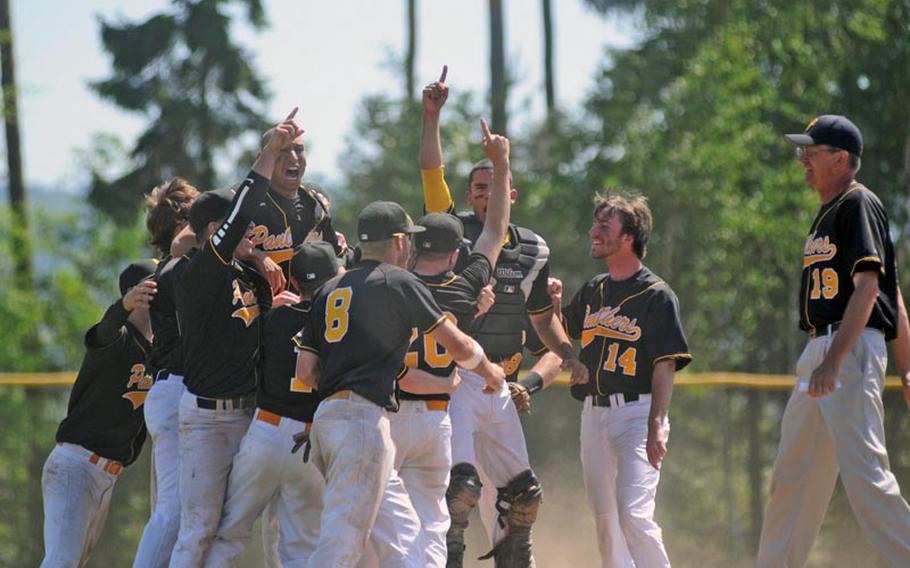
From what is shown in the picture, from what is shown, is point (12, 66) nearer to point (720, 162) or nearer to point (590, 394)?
point (720, 162)

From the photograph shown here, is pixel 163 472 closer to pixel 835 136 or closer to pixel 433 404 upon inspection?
pixel 433 404

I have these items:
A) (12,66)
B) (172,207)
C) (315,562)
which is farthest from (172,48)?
(315,562)

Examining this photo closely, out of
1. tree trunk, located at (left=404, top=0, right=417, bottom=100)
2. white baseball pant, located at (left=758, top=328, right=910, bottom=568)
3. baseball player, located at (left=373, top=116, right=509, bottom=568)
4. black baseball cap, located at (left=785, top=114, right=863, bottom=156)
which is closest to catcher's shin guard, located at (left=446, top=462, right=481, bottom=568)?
baseball player, located at (left=373, top=116, right=509, bottom=568)

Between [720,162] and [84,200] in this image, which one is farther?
[84,200]

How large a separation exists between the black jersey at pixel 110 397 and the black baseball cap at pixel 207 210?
3.22 feet

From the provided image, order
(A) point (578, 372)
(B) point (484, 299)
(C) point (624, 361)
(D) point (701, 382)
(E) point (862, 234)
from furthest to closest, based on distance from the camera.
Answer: (D) point (701, 382), (A) point (578, 372), (C) point (624, 361), (B) point (484, 299), (E) point (862, 234)

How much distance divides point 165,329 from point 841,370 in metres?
3.81

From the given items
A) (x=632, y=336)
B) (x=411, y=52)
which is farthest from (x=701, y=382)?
(x=411, y=52)

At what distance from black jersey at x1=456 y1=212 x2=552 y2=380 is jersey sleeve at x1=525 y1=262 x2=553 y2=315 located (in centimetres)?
5

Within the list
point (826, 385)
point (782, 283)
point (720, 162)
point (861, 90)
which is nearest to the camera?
point (826, 385)

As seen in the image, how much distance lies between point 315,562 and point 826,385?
283cm

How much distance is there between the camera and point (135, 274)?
7.69m

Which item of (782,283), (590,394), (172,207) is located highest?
(172,207)

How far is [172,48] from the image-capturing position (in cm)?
2930
